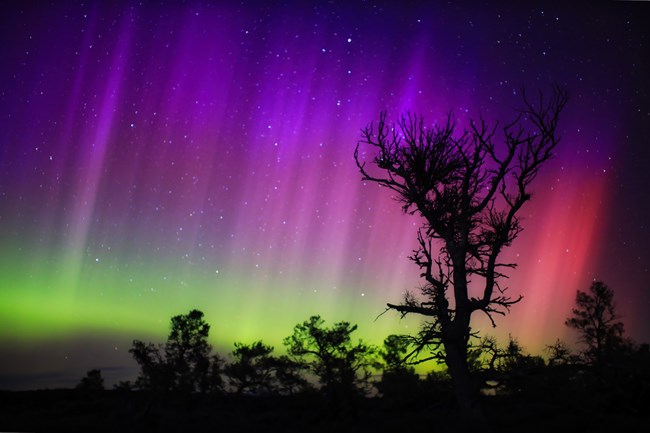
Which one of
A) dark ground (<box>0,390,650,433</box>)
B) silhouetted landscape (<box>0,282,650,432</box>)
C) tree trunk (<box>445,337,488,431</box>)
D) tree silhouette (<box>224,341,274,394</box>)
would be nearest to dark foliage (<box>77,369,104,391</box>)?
silhouetted landscape (<box>0,282,650,432</box>)

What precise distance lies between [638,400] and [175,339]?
30.1 meters

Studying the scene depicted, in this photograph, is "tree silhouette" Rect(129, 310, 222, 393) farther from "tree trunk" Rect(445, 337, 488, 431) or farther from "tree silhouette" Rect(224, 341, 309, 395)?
"tree trunk" Rect(445, 337, 488, 431)

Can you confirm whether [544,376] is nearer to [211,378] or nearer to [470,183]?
[470,183]

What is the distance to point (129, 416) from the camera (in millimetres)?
17812

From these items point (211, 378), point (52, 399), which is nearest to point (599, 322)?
point (211, 378)

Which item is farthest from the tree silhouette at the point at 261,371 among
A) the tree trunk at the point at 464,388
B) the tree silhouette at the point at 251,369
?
the tree trunk at the point at 464,388

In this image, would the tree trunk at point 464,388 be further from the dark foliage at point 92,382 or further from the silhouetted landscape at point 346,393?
the dark foliage at point 92,382

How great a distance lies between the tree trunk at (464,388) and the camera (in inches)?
310

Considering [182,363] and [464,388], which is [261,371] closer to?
[182,363]

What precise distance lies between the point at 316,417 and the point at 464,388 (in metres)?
14.6

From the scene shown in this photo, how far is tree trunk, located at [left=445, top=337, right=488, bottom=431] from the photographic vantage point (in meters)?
7.88

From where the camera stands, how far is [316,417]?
20.4m

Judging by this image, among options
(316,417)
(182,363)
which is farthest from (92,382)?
(316,417)

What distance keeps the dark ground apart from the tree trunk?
0.29 m
